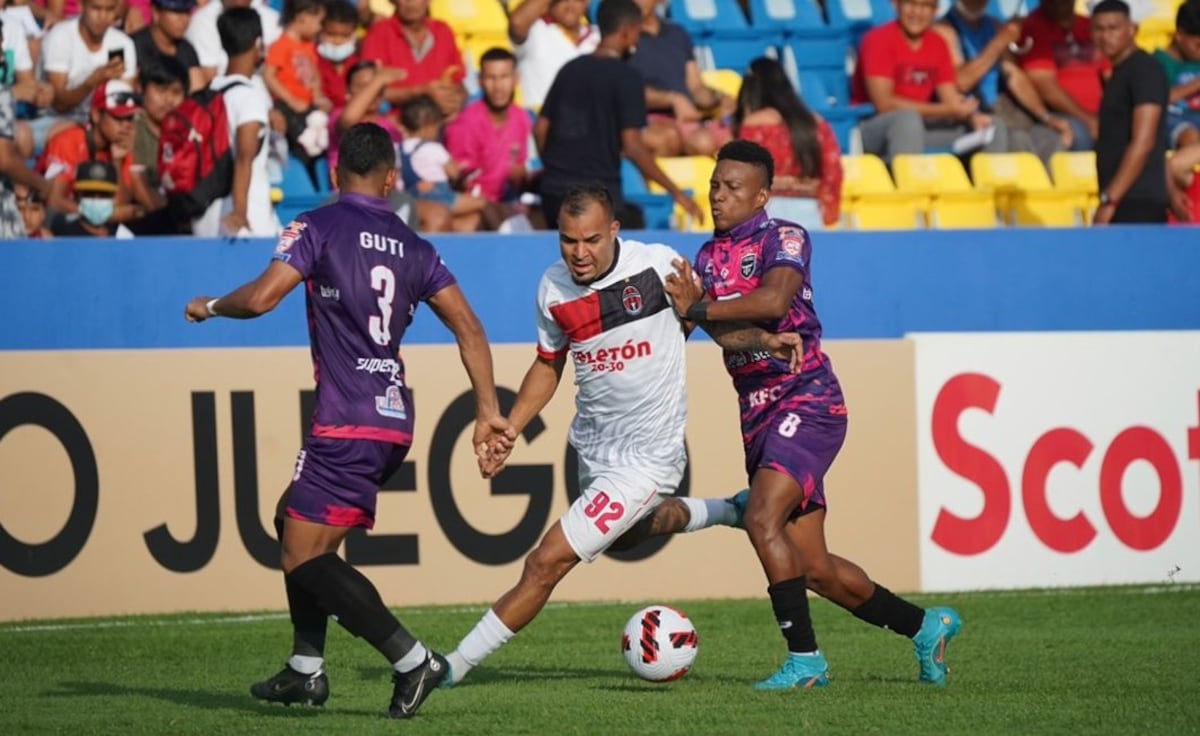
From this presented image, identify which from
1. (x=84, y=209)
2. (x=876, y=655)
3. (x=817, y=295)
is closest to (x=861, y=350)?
(x=817, y=295)

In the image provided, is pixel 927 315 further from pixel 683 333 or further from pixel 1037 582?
pixel 683 333

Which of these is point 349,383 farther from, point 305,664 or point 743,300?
point 743,300

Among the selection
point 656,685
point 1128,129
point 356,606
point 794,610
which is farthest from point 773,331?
point 1128,129

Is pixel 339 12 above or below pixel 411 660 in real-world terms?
above

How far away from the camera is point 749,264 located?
24.9ft

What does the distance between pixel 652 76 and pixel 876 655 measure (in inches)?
280

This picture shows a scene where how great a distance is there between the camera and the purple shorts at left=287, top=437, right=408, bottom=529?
675 cm

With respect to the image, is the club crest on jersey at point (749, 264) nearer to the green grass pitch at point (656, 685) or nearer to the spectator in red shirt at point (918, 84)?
the green grass pitch at point (656, 685)

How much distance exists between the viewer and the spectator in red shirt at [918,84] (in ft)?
49.9

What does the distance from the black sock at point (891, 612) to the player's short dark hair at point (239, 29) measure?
20.8ft

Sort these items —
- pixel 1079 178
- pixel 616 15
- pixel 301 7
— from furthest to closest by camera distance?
pixel 1079 178
pixel 301 7
pixel 616 15

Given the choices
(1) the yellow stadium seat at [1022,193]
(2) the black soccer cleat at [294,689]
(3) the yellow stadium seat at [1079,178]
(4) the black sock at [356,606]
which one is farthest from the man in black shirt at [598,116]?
(4) the black sock at [356,606]

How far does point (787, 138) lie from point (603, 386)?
560cm

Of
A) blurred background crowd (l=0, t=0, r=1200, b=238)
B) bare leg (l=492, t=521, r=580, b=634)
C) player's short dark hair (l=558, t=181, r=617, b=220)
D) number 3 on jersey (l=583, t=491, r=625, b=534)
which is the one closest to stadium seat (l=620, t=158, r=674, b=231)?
blurred background crowd (l=0, t=0, r=1200, b=238)
